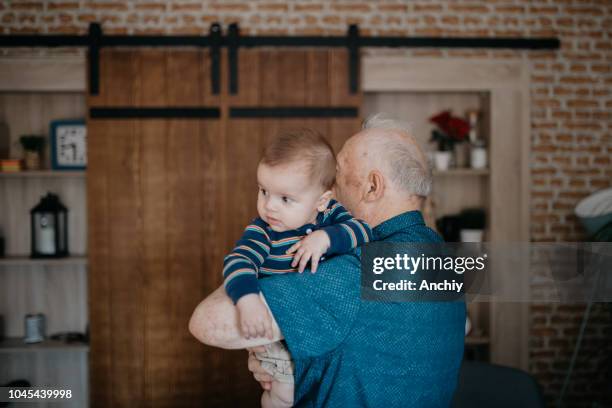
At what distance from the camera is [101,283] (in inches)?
152

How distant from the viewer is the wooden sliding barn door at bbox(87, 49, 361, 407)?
12.6 feet

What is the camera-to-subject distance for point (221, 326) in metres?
1.40

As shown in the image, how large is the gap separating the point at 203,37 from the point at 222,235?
1.41 m

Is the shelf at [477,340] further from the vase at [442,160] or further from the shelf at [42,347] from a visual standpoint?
the shelf at [42,347]

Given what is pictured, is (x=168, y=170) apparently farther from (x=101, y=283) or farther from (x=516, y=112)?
(x=516, y=112)

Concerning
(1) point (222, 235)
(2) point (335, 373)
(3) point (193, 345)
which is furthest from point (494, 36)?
(2) point (335, 373)

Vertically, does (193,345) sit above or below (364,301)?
below

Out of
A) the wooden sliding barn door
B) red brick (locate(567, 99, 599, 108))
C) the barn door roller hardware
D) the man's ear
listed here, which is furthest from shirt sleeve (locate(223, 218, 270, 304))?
red brick (locate(567, 99, 599, 108))

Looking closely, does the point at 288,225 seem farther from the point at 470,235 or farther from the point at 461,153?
the point at 461,153

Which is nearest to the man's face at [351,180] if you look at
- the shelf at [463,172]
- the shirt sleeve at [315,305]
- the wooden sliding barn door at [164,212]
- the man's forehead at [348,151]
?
the man's forehead at [348,151]

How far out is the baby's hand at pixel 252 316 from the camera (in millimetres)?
1316

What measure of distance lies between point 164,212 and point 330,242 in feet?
8.87

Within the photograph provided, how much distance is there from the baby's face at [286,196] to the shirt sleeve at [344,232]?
0.25 ft

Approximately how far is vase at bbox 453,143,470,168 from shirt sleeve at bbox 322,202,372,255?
2.97 m
